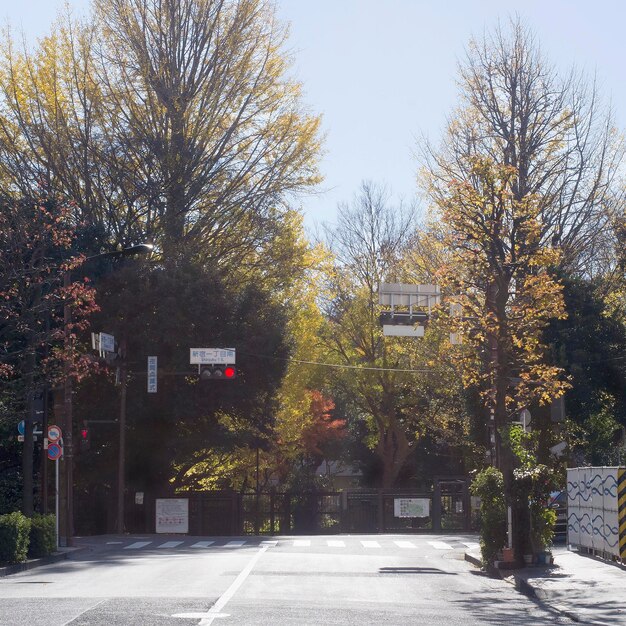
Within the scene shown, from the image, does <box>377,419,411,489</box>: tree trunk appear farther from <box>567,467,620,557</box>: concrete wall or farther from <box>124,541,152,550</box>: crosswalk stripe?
<box>567,467,620,557</box>: concrete wall

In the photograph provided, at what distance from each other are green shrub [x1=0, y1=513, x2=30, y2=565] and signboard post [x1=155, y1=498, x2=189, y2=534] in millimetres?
17891

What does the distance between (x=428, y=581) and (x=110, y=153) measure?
2446 centimetres

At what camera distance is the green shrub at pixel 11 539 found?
2223 cm

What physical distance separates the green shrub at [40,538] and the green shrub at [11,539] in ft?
6.44

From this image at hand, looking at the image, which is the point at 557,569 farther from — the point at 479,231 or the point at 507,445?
the point at 479,231

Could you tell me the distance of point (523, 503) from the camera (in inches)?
845

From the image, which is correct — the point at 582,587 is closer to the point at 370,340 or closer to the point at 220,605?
the point at 220,605

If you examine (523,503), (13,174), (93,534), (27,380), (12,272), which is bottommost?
(93,534)

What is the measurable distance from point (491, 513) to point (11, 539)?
33.0 feet

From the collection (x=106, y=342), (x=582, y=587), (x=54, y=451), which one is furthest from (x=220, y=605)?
(x=106, y=342)

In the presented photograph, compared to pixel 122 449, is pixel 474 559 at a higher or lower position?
lower

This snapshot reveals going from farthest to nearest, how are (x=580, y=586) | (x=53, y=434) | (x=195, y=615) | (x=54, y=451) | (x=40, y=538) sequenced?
1. (x=53, y=434)
2. (x=54, y=451)
3. (x=40, y=538)
4. (x=580, y=586)
5. (x=195, y=615)

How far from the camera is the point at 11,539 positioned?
22.4 m

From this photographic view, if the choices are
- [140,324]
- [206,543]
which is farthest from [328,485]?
[206,543]
